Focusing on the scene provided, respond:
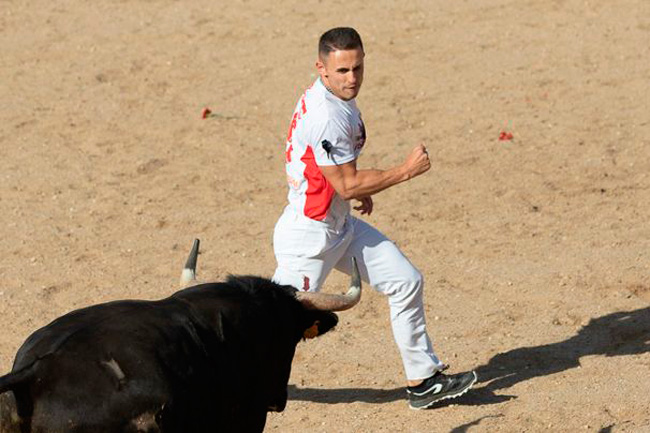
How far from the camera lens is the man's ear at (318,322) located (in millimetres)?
7352

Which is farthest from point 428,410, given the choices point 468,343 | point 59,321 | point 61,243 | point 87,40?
point 87,40

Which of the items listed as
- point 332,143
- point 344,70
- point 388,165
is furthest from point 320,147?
point 388,165

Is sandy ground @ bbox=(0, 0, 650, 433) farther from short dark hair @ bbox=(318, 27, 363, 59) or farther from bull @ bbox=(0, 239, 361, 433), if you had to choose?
short dark hair @ bbox=(318, 27, 363, 59)

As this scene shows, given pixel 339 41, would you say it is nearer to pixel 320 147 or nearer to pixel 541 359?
pixel 320 147

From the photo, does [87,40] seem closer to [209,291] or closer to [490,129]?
[490,129]

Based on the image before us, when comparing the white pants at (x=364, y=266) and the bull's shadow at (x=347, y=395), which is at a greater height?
the white pants at (x=364, y=266)

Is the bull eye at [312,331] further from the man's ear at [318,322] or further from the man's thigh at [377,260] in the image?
the man's thigh at [377,260]

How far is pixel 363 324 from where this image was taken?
10.1 m

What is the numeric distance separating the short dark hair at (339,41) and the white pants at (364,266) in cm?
108

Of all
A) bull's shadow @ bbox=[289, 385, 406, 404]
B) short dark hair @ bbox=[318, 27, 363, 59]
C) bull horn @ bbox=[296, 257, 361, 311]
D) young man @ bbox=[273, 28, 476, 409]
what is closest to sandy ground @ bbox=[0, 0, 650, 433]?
bull's shadow @ bbox=[289, 385, 406, 404]

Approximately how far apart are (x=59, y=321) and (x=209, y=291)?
35.3 inches

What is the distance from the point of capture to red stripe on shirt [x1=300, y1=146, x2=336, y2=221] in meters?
8.16

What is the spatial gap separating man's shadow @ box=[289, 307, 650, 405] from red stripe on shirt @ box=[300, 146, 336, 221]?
1.47 m

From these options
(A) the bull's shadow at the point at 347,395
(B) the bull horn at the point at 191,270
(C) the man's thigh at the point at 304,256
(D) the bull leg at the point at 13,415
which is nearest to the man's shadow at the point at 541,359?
(A) the bull's shadow at the point at 347,395
